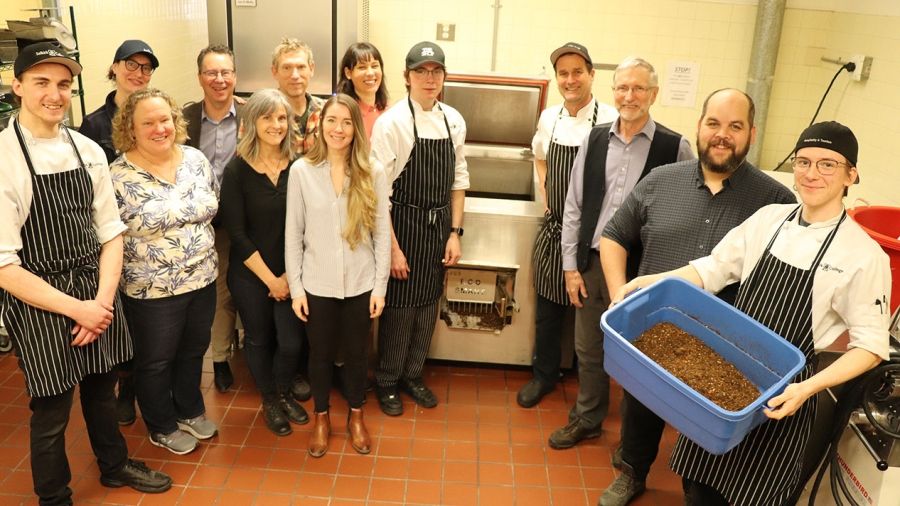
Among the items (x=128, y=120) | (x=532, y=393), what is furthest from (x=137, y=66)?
(x=532, y=393)

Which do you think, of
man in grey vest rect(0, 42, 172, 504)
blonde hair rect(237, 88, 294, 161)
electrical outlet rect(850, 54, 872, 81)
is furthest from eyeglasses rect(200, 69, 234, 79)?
electrical outlet rect(850, 54, 872, 81)

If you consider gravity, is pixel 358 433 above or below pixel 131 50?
below

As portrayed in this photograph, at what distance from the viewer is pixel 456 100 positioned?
3.69 metres

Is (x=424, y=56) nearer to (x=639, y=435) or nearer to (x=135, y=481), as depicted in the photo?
(x=639, y=435)

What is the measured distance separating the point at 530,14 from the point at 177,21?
2.30 metres

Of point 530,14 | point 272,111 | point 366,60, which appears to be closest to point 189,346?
point 272,111

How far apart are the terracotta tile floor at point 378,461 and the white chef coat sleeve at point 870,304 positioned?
1189 mm

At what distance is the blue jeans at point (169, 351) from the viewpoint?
2.49 metres

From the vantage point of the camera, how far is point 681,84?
471cm

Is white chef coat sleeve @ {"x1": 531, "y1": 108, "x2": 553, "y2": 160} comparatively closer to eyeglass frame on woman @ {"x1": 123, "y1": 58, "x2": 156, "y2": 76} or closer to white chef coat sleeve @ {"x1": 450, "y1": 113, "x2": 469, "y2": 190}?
white chef coat sleeve @ {"x1": 450, "y1": 113, "x2": 469, "y2": 190}

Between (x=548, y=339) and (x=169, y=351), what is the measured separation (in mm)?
1620

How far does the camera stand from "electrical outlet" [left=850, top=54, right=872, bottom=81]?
3.87 m

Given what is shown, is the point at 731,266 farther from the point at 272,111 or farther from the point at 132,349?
the point at 132,349

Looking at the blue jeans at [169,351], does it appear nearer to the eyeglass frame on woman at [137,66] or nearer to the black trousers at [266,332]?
the black trousers at [266,332]
